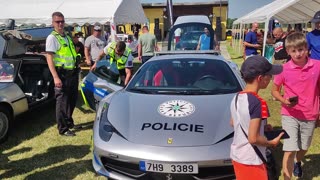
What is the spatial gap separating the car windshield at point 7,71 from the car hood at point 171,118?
256 centimetres

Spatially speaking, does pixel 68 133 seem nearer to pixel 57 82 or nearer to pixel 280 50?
pixel 57 82

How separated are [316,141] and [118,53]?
3.72m

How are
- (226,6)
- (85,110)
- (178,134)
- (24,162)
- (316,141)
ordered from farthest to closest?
(226,6)
(85,110)
(316,141)
(24,162)
(178,134)

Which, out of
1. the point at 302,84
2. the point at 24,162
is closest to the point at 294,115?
the point at 302,84

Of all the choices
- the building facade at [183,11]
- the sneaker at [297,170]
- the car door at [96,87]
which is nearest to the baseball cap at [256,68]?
the sneaker at [297,170]

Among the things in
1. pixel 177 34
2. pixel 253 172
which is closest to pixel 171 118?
pixel 253 172

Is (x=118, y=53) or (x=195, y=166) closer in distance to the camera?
(x=195, y=166)

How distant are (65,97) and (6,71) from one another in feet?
4.03

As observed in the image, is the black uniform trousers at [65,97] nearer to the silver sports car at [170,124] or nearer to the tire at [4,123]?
the tire at [4,123]

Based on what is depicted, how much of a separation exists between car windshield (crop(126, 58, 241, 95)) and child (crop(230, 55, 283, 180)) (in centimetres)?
167

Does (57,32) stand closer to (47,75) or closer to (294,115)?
(47,75)

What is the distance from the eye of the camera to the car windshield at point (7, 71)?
18.2ft

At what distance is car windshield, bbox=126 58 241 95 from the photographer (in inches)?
157

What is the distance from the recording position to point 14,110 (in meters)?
5.35
